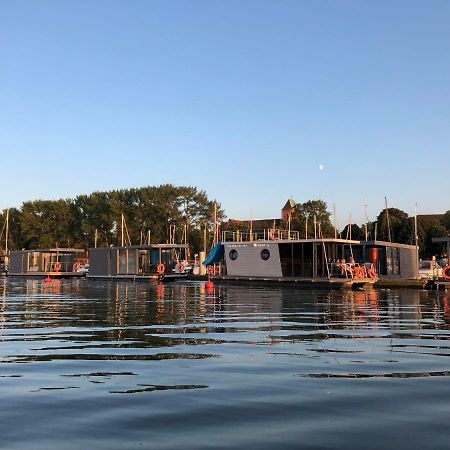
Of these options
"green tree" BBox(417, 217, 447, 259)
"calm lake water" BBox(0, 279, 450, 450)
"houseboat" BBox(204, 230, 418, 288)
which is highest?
"green tree" BBox(417, 217, 447, 259)

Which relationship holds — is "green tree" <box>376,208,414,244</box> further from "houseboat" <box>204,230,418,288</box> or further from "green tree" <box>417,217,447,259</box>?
"houseboat" <box>204,230,418,288</box>

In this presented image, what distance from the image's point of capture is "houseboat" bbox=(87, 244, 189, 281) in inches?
2621

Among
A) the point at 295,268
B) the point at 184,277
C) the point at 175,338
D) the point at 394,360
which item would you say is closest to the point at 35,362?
the point at 175,338

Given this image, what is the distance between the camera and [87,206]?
4358 inches

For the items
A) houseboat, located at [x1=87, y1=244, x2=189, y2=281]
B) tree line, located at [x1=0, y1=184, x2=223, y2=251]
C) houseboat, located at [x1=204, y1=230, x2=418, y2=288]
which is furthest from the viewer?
tree line, located at [x1=0, y1=184, x2=223, y2=251]

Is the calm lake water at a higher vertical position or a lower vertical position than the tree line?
lower

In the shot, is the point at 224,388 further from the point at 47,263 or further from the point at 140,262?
the point at 47,263

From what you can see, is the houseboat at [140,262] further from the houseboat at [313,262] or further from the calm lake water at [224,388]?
the calm lake water at [224,388]

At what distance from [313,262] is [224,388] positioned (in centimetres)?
4200

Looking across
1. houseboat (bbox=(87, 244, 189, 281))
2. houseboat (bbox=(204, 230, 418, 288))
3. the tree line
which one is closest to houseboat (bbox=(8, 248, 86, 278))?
houseboat (bbox=(87, 244, 189, 281))

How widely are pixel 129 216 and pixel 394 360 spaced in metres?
98.4

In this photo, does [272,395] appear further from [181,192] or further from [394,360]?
[181,192]

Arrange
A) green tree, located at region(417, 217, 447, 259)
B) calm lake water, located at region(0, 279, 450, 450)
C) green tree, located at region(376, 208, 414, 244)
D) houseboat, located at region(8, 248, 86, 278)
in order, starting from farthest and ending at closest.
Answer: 1. green tree, located at region(417, 217, 447, 259)
2. green tree, located at region(376, 208, 414, 244)
3. houseboat, located at region(8, 248, 86, 278)
4. calm lake water, located at region(0, 279, 450, 450)

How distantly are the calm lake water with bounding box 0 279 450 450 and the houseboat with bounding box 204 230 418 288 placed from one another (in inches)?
1246
